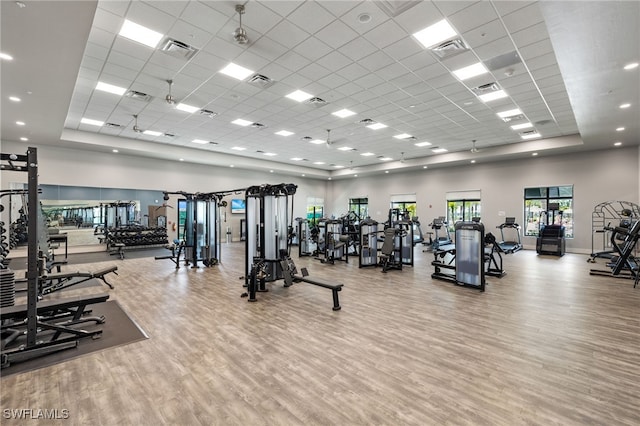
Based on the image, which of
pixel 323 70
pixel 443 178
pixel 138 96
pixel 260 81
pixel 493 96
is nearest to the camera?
pixel 323 70

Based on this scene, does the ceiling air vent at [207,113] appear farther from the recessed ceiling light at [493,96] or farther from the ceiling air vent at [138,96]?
the recessed ceiling light at [493,96]

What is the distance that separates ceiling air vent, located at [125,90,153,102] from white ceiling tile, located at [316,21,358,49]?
14.7 ft

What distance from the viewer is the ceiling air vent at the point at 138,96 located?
20.9ft

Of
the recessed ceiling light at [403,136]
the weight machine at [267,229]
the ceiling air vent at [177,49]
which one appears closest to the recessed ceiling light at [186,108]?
the ceiling air vent at [177,49]

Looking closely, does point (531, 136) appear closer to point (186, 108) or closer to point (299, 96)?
point (299, 96)

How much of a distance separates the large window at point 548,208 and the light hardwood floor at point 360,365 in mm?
7107

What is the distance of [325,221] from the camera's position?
30.9 ft

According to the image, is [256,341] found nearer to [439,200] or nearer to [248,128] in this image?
[248,128]

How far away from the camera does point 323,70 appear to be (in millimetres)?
5445

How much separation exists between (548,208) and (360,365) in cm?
1160

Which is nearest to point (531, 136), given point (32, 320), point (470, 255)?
point (470, 255)

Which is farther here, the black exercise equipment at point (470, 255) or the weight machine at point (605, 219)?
the weight machine at point (605, 219)

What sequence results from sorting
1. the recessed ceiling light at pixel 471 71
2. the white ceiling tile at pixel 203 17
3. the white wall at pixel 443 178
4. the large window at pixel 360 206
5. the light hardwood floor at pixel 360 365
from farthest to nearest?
the large window at pixel 360 206, the white wall at pixel 443 178, the recessed ceiling light at pixel 471 71, the white ceiling tile at pixel 203 17, the light hardwood floor at pixel 360 365

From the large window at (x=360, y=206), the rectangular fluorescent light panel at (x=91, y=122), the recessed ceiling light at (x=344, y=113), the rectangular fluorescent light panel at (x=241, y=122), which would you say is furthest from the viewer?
the large window at (x=360, y=206)
